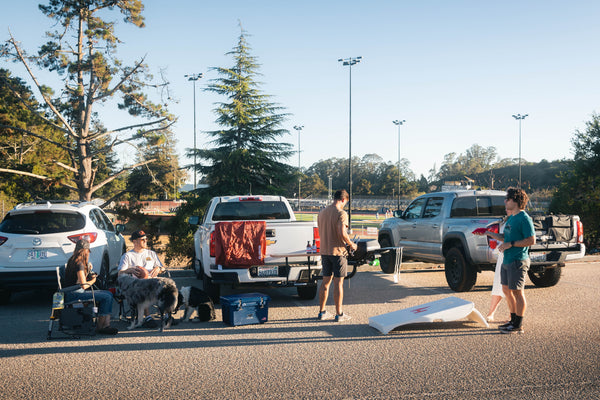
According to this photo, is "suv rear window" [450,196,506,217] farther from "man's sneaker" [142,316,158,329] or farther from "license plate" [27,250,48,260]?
"license plate" [27,250,48,260]

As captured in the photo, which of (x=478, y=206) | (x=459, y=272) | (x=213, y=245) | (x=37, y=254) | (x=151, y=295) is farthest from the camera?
(x=478, y=206)

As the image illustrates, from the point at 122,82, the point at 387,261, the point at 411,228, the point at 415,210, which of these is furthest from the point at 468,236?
the point at 122,82

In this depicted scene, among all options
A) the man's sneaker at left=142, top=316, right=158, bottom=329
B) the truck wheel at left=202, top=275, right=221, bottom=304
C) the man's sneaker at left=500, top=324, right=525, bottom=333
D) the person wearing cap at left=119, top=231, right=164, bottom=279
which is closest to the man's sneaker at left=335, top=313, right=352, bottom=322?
the man's sneaker at left=500, top=324, right=525, bottom=333

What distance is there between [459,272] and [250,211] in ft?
14.1

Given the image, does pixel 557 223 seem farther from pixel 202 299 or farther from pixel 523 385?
pixel 202 299

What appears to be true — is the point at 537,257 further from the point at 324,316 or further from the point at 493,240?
the point at 324,316

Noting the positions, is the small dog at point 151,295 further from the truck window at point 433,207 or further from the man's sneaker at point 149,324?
the truck window at point 433,207

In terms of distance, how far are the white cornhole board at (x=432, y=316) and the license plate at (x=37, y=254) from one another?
5.60m

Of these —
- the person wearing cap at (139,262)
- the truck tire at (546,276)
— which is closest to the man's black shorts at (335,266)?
the person wearing cap at (139,262)

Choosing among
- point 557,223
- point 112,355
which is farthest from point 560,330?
point 112,355

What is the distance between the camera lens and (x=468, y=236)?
33.4 ft

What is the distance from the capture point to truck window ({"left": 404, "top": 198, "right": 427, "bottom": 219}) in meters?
12.5

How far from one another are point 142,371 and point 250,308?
8.21 feet

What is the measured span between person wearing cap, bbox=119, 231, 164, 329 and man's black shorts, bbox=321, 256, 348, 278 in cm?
244
